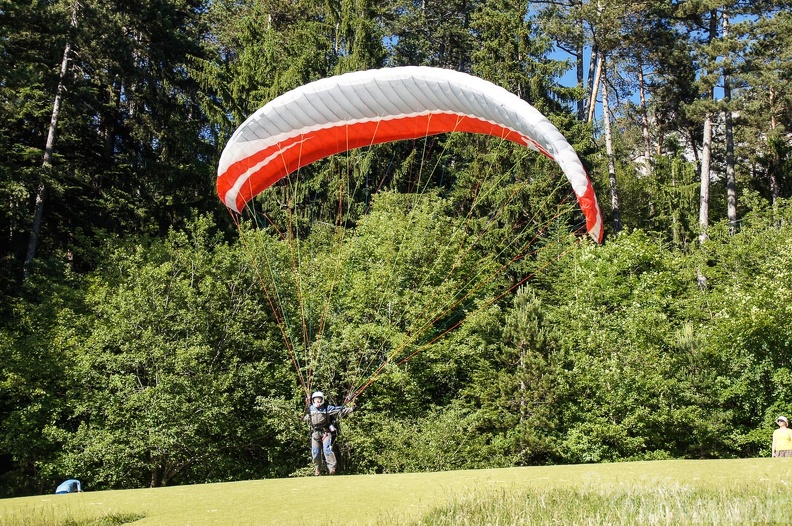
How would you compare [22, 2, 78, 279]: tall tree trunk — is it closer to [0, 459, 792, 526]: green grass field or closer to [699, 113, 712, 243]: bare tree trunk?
[0, 459, 792, 526]: green grass field

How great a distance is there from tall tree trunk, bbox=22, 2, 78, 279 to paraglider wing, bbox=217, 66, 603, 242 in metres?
8.93

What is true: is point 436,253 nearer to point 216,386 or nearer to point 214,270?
point 214,270

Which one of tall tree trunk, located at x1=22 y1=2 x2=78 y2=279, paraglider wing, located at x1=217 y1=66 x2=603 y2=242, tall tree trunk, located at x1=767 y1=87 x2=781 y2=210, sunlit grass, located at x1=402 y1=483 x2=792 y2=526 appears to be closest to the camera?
sunlit grass, located at x1=402 y1=483 x2=792 y2=526

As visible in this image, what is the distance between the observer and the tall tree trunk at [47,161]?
19.5m

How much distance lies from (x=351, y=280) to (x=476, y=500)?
589 inches

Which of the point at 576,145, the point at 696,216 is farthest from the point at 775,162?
the point at 576,145

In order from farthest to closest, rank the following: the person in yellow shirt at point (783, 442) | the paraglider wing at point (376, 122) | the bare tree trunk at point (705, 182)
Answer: the bare tree trunk at point (705, 182) → the paraglider wing at point (376, 122) → the person in yellow shirt at point (783, 442)

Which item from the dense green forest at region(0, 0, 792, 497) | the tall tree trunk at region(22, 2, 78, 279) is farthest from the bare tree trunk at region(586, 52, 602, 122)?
the tall tree trunk at region(22, 2, 78, 279)

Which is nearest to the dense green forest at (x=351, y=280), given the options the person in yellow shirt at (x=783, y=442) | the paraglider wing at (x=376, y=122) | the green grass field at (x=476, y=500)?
the paraglider wing at (x=376, y=122)

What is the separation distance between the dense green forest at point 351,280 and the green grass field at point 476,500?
710cm

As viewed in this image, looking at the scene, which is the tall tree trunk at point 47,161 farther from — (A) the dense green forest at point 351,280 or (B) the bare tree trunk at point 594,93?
(B) the bare tree trunk at point 594,93

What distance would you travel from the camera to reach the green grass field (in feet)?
18.2

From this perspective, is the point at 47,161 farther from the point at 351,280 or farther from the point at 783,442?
the point at 783,442

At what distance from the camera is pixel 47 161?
19.7 meters
